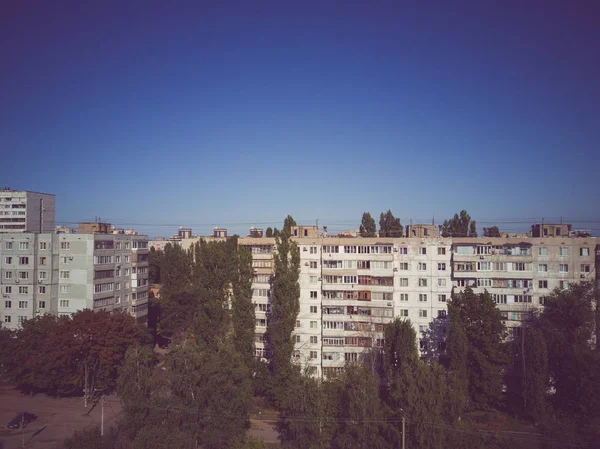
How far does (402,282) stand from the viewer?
40.8m

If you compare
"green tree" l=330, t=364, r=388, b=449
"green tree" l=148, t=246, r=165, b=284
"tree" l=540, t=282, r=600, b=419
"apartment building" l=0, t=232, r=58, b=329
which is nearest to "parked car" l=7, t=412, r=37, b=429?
"apartment building" l=0, t=232, r=58, b=329

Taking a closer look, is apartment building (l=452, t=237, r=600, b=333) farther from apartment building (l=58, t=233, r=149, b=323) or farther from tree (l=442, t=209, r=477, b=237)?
apartment building (l=58, t=233, r=149, b=323)

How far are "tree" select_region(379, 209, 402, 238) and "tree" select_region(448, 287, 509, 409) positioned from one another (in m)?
24.5

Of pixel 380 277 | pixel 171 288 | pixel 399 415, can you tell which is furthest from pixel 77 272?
pixel 399 415

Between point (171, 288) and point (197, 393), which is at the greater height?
point (171, 288)

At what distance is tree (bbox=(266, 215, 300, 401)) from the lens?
3478 centimetres

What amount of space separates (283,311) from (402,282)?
490 inches

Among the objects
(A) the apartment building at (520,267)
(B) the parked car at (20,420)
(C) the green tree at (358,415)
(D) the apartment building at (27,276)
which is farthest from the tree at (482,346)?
(D) the apartment building at (27,276)

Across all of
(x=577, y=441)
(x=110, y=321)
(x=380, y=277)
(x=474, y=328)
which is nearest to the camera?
(x=577, y=441)

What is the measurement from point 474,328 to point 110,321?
31771 millimetres

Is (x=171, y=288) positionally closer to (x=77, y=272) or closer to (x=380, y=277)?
(x=77, y=272)

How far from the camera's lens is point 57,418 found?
32.1m

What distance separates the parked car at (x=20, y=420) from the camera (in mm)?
30047

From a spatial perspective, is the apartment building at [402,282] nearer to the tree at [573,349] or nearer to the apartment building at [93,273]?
the tree at [573,349]
